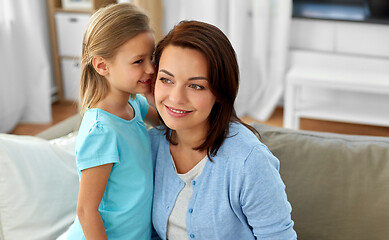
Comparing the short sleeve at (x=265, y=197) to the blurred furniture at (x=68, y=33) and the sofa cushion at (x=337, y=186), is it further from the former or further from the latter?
the blurred furniture at (x=68, y=33)

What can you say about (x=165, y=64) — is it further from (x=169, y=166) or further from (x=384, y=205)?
(x=384, y=205)

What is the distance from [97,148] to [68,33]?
2.98 meters

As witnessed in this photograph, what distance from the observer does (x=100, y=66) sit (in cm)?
131

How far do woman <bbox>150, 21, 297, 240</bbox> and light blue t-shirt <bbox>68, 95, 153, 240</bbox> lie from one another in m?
0.06

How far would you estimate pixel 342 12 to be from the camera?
373 cm

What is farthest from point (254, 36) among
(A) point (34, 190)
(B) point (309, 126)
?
(A) point (34, 190)

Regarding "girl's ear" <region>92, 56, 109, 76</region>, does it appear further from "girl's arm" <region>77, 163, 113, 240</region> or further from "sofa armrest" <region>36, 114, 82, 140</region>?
"sofa armrest" <region>36, 114, 82, 140</region>

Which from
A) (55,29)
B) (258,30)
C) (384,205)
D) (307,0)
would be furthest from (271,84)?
(384,205)

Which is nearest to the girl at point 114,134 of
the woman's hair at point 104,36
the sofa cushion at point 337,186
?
the woman's hair at point 104,36

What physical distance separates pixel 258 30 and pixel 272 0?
245 millimetres

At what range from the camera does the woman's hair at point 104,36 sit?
1.26 m

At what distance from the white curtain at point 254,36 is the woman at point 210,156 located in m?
2.59

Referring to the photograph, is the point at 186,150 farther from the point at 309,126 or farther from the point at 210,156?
the point at 309,126

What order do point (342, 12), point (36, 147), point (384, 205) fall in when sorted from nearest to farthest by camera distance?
point (384, 205), point (36, 147), point (342, 12)
